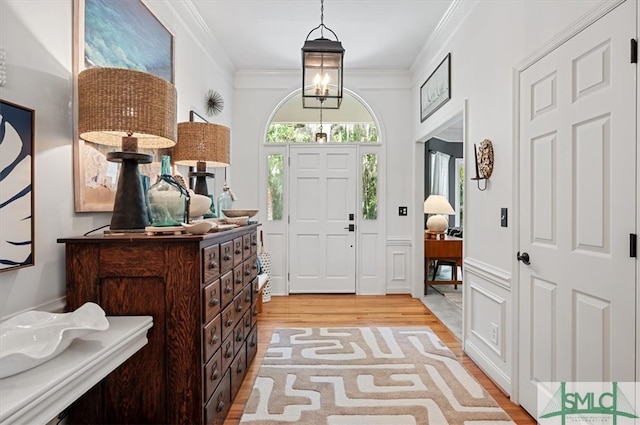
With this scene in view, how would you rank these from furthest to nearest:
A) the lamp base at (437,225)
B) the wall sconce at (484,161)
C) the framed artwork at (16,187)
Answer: the lamp base at (437,225) < the wall sconce at (484,161) < the framed artwork at (16,187)

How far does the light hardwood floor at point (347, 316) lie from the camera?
8.45 ft

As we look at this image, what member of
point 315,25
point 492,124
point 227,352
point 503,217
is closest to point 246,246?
point 227,352

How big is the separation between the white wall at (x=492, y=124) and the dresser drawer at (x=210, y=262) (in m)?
1.76

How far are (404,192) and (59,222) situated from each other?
3.88 meters

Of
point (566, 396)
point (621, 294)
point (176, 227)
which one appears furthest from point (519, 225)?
point (176, 227)

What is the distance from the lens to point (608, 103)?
141 centimetres

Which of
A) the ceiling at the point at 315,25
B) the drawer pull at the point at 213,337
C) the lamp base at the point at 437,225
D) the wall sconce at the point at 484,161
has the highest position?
the ceiling at the point at 315,25

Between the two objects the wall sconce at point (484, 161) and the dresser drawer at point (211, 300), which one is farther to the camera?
the wall sconce at point (484, 161)

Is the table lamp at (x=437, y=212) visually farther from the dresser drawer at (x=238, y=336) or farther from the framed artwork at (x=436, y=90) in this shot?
the dresser drawer at (x=238, y=336)

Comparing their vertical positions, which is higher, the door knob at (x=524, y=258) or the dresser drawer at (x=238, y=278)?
the door knob at (x=524, y=258)

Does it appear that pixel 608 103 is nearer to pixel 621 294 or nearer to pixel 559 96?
pixel 559 96

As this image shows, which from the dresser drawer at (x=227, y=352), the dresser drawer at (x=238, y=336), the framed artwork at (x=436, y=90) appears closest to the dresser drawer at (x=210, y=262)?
the dresser drawer at (x=227, y=352)

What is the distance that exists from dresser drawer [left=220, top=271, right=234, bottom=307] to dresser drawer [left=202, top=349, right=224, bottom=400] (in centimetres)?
27

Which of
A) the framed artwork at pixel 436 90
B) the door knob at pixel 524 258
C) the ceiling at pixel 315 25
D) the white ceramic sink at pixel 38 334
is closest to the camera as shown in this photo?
the white ceramic sink at pixel 38 334
